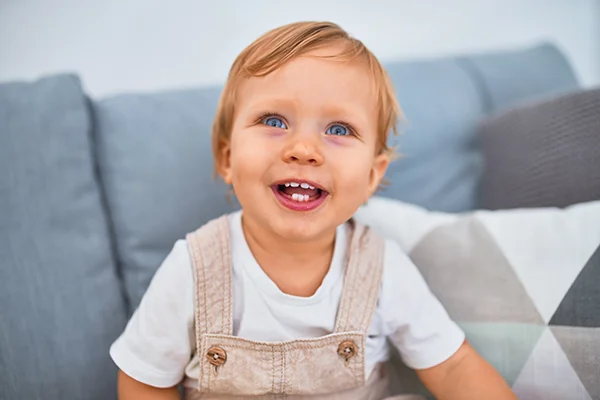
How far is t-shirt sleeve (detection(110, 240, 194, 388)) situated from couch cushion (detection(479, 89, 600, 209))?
2.18ft

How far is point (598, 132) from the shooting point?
942 mm

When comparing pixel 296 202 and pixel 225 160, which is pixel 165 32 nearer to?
pixel 225 160

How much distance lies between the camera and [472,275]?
910 millimetres

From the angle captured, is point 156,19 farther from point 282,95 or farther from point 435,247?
point 435,247

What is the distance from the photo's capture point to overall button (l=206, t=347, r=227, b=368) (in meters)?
0.78

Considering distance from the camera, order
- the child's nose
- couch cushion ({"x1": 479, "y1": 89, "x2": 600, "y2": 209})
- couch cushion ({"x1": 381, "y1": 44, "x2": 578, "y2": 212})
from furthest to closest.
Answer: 1. couch cushion ({"x1": 381, "y1": 44, "x2": 578, "y2": 212})
2. couch cushion ({"x1": 479, "y1": 89, "x2": 600, "y2": 209})
3. the child's nose

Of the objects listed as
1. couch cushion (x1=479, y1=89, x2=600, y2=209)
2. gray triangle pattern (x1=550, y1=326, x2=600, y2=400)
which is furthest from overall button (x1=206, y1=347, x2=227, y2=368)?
couch cushion (x1=479, y1=89, x2=600, y2=209)

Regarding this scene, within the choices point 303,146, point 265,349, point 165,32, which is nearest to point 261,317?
point 265,349

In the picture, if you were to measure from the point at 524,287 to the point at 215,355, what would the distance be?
49 cm

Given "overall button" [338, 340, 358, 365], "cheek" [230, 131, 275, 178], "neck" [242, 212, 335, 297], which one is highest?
"cheek" [230, 131, 275, 178]

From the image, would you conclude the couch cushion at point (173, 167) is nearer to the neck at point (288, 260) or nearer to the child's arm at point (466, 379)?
the neck at point (288, 260)

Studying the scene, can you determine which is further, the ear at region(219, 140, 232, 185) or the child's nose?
the ear at region(219, 140, 232, 185)

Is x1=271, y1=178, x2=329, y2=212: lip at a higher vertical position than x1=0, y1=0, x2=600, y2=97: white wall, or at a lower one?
lower

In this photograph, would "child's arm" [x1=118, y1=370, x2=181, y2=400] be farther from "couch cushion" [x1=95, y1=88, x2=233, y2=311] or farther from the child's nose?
the child's nose
